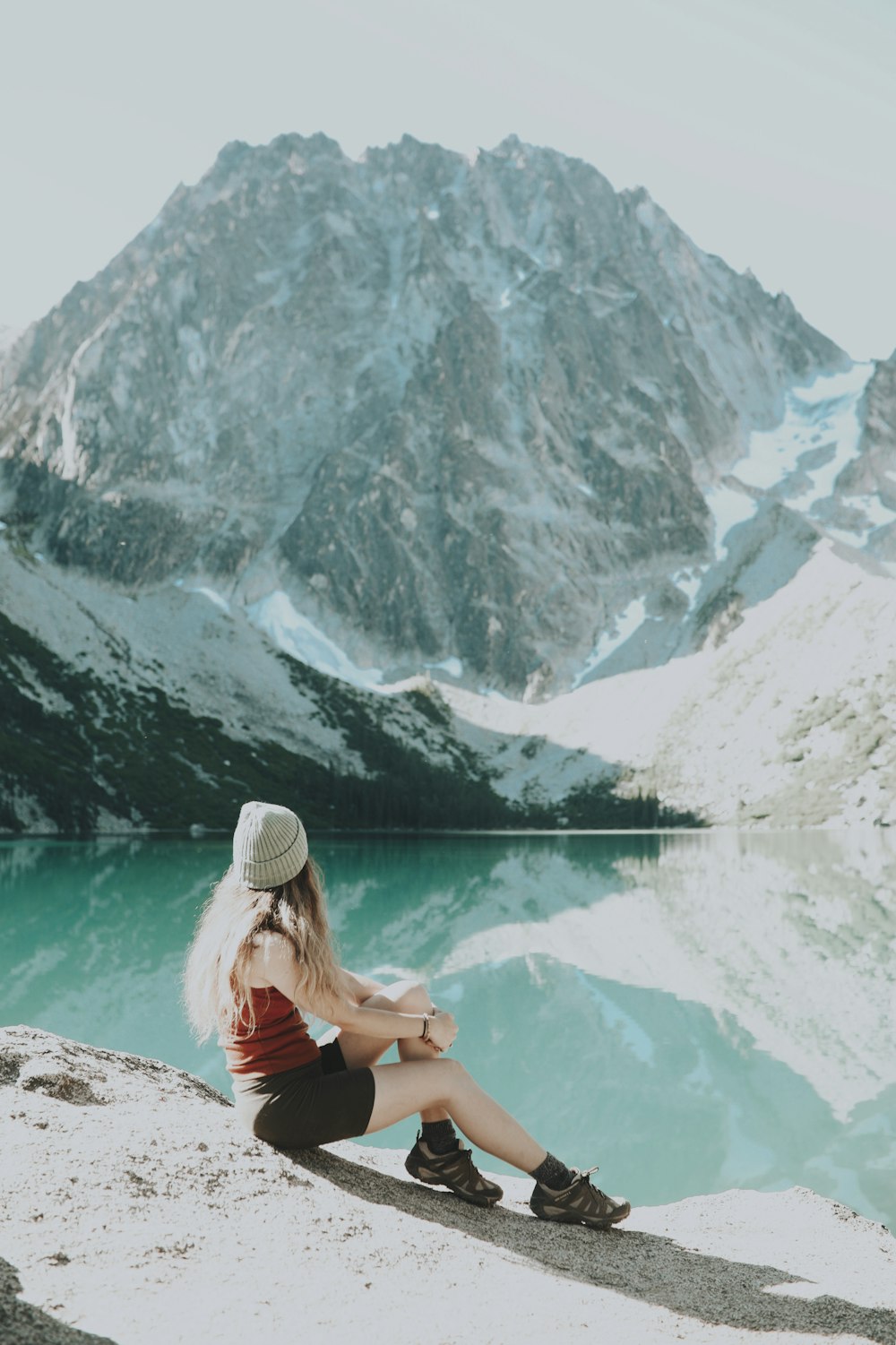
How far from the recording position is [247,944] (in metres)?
8.21

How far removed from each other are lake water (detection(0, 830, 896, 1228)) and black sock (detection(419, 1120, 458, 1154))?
677cm

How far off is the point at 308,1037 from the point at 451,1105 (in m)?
1.24

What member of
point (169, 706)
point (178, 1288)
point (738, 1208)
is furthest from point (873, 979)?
point (169, 706)

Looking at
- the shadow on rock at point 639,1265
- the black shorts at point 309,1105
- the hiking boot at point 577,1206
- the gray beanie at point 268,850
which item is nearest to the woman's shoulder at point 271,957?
the gray beanie at point 268,850

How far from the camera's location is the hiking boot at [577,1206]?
8.80 m

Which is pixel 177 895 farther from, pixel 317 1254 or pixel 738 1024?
pixel 317 1254

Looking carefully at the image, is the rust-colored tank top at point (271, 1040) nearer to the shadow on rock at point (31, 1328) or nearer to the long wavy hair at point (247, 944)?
the long wavy hair at point (247, 944)

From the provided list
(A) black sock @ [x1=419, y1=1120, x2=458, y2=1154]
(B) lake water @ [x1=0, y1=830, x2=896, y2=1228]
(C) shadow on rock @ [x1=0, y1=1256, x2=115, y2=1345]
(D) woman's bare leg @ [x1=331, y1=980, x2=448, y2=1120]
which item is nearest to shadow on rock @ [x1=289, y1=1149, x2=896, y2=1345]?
(A) black sock @ [x1=419, y1=1120, x2=458, y2=1154]

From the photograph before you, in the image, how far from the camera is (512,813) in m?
181

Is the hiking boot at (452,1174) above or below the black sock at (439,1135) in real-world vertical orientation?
below

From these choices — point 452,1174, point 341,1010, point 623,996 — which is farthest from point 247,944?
point 623,996

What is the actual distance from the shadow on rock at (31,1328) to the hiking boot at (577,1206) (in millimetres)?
4426

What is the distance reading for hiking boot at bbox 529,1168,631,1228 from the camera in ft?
28.9

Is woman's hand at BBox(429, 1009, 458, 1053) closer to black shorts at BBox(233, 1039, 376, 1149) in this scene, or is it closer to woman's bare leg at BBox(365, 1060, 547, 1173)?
woman's bare leg at BBox(365, 1060, 547, 1173)
